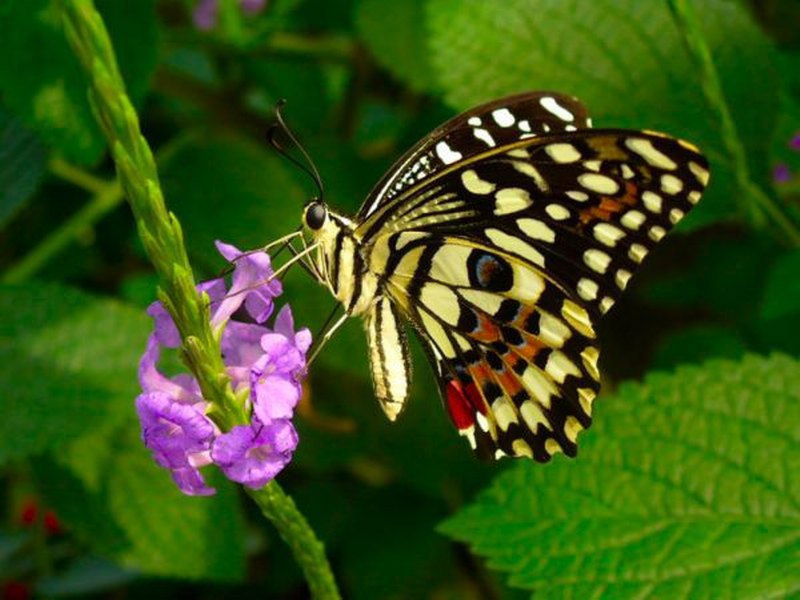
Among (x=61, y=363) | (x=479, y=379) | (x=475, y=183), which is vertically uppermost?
(x=61, y=363)

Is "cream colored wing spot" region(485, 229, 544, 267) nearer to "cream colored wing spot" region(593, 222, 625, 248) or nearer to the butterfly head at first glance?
"cream colored wing spot" region(593, 222, 625, 248)

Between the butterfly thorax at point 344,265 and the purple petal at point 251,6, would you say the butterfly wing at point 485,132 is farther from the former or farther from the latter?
the purple petal at point 251,6

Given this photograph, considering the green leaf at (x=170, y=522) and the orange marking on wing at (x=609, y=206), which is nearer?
the orange marking on wing at (x=609, y=206)

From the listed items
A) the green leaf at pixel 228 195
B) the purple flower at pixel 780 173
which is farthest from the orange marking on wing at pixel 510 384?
the purple flower at pixel 780 173

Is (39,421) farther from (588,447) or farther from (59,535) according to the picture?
(59,535)

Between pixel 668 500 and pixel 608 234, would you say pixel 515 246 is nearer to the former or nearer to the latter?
pixel 608 234

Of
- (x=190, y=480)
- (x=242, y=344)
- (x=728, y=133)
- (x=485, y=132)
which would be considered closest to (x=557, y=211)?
(x=485, y=132)

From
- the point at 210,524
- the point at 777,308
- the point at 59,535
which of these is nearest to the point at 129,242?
the point at 59,535
